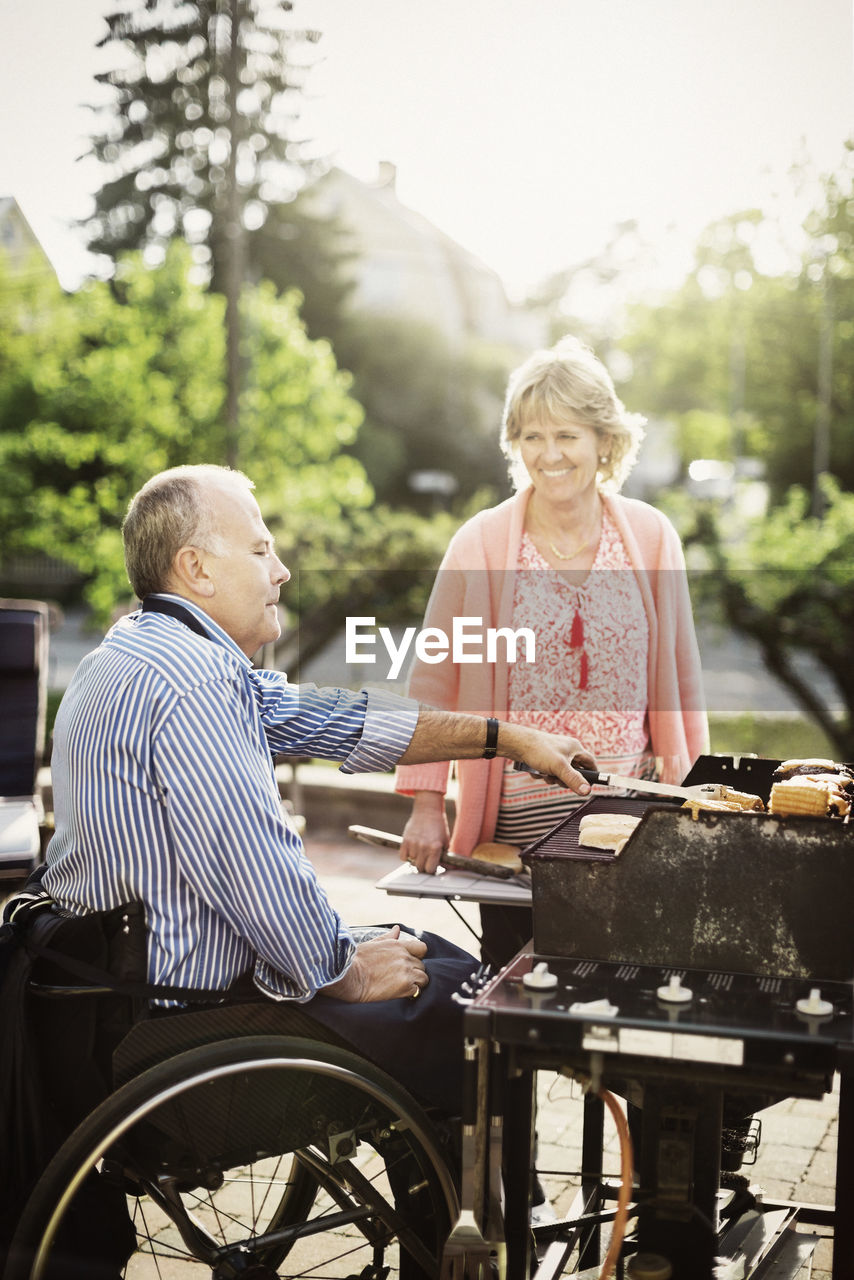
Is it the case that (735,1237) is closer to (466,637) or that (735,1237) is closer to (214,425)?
(466,637)

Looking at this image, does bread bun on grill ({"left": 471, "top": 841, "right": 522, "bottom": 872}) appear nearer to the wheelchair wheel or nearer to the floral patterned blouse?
the floral patterned blouse

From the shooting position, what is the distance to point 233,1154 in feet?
6.48

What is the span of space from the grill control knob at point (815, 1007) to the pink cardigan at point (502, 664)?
4.24 ft

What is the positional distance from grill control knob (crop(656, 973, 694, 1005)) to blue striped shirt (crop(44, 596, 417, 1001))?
0.56 metres

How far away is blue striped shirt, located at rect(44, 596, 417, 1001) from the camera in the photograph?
194 cm

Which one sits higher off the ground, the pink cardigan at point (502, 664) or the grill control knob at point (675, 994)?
the pink cardigan at point (502, 664)

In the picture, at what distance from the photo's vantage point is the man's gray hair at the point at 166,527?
2195mm

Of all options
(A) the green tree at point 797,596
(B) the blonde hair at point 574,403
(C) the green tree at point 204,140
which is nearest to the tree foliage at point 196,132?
(C) the green tree at point 204,140

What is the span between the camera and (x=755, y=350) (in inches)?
1529

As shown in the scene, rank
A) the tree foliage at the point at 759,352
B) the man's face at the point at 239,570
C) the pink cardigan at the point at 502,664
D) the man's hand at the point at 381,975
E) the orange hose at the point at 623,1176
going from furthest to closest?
the tree foliage at the point at 759,352 < the pink cardigan at the point at 502,664 < the man's face at the point at 239,570 < the man's hand at the point at 381,975 < the orange hose at the point at 623,1176

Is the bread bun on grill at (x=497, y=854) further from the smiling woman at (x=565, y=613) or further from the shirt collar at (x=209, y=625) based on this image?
the shirt collar at (x=209, y=625)

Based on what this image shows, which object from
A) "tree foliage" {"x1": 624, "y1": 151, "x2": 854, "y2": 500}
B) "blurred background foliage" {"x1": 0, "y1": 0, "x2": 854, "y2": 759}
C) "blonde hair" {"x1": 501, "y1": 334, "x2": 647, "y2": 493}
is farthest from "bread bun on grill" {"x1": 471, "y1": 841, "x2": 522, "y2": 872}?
"tree foliage" {"x1": 624, "y1": 151, "x2": 854, "y2": 500}

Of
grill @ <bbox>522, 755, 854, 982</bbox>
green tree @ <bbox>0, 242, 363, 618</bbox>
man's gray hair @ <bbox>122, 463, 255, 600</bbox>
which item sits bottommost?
grill @ <bbox>522, 755, 854, 982</bbox>

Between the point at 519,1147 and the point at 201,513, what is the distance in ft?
3.81
